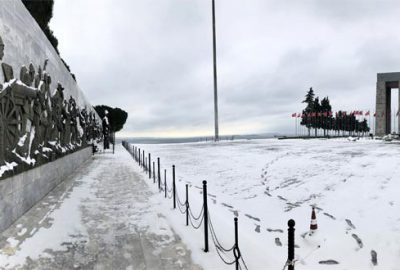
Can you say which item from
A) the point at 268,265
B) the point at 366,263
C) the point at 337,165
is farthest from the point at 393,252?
the point at 337,165

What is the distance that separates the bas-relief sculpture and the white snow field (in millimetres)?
3286

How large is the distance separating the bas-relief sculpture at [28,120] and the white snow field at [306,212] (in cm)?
329

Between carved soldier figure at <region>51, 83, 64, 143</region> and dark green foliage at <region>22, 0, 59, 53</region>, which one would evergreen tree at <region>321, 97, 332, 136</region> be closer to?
dark green foliage at <region>22, 0, 59, 53</region>

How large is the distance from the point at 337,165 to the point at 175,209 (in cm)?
995

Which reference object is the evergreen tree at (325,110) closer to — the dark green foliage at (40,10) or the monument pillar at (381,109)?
the monument pillar at (381,109)

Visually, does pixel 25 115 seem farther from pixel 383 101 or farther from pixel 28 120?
pixel 383 101

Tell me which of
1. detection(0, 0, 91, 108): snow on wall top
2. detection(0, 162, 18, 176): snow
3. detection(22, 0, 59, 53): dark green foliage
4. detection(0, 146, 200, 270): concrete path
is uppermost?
detection(22, 0, 59, 53): dark green foliage

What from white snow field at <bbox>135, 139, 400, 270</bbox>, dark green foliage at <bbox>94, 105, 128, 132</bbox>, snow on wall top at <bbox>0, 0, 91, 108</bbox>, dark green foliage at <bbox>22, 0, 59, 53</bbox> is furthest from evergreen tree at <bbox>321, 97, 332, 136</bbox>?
snow on wall top at <bbox>0, 0, 91, 108</bbox>

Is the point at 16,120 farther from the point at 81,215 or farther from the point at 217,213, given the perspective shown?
the point at 217,213

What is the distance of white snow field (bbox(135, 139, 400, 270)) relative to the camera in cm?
665

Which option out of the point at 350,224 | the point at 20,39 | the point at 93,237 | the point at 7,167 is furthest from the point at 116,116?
the point at 93,237

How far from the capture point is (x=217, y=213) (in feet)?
29.6

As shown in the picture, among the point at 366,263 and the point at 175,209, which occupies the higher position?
the point at 175,209

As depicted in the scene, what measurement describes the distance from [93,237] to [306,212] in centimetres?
548
